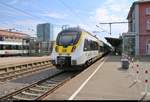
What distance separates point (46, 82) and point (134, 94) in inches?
229

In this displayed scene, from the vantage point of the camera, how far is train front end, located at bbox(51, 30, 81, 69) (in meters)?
17.6

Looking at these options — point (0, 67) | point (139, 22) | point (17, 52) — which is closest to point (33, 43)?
point (17, 52)

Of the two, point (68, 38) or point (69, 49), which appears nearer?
point (69, 49)

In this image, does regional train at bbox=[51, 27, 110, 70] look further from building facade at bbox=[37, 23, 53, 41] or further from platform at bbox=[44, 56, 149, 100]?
building facade at bbox=[37, 23, 53, 41]

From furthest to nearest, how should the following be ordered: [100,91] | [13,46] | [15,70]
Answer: [13,46], [15,70], [100,91]

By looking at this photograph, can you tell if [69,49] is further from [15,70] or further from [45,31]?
[45,31]

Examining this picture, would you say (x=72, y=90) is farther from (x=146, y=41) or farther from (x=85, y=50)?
(x=146, y=41)

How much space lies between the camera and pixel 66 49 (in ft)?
58.6

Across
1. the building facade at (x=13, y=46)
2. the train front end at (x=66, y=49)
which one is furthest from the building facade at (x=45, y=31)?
the train front end at (x=66, y=49)

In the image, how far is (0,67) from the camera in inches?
750

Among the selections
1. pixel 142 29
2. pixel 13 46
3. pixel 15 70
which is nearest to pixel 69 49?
pixel 15 70

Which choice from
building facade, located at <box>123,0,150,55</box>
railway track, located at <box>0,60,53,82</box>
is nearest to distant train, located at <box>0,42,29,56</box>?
building facade, located at <box>123,0,150,55</box>

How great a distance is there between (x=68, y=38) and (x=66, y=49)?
3.15ft

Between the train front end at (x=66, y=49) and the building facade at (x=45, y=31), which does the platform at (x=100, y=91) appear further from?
the building facade at (x=45, y=31)
